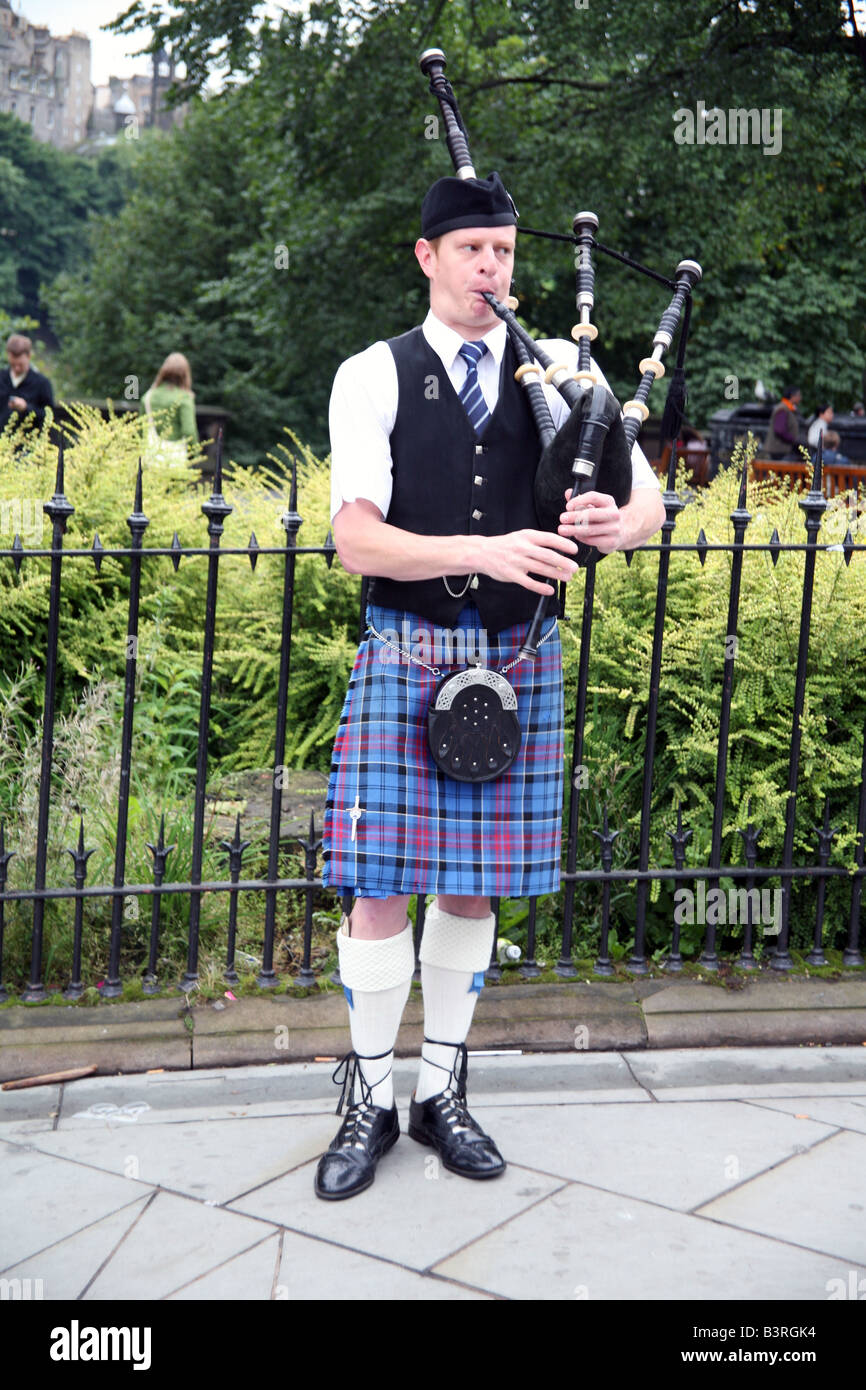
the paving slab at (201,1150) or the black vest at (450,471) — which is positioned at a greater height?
the black vest at (450,471)

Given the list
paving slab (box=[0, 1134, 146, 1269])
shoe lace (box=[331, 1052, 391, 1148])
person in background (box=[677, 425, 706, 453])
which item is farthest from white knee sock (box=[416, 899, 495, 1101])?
person in background (box=[677, 425, 706, 453])

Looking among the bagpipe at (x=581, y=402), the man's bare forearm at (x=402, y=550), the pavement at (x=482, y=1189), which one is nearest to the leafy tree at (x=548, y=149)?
the bagpipe at (x=581, y=402)

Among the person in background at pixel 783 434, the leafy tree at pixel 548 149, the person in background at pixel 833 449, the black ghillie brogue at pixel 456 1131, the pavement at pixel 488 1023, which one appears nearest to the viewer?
the black ghillie brogue at pixel 456 1131

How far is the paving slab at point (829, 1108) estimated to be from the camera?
3236 millimetres

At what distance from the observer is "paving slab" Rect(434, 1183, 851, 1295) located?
8.13ft

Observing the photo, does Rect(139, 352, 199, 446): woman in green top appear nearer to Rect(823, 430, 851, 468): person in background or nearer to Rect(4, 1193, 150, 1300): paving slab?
Rect(4, 1193, 150, 1300): paving slab

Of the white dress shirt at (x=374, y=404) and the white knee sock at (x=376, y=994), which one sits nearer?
the white dress shirt at (x=374, y=404)

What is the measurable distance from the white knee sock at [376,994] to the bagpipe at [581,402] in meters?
0.76

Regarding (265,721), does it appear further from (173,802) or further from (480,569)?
(480,569)

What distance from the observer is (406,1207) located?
2805 millimetres

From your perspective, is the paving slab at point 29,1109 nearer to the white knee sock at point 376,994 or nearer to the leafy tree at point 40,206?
the white knee sock at point 376,994

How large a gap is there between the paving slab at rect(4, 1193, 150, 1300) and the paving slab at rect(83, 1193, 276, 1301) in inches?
0.9

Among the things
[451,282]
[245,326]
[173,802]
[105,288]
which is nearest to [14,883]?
[173,802]

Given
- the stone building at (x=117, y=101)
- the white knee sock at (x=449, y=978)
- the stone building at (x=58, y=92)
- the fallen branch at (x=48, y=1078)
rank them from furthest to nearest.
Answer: the stone building at (x=117, y=101) < the stone building at (x=58, y=92) < the fallen branch at (x=48, y=1078) < the white knee sock at (x=449, y=978)
